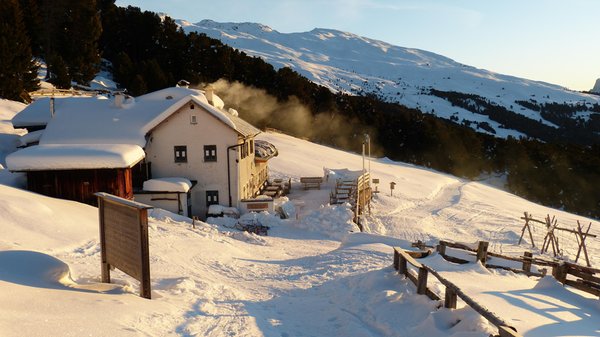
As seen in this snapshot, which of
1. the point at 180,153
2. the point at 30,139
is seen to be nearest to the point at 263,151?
the point at 180,153

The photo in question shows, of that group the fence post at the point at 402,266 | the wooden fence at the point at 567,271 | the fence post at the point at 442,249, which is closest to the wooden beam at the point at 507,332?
the fence post at the point at 402,266

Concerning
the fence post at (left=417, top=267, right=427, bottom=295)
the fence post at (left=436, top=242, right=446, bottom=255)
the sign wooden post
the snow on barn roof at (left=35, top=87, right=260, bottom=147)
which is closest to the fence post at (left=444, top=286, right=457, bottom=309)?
the fence post at (left=417, top=267, right=427, bottom=295)

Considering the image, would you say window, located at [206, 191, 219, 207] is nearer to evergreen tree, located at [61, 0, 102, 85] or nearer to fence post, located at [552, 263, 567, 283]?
fence post, located at [552, 263, 567, 283]

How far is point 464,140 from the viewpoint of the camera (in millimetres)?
74875

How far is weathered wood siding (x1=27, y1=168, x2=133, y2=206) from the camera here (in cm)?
2283

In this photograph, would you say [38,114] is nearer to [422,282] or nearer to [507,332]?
[422,282]

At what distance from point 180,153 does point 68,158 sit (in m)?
7.00

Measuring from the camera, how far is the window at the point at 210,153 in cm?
2886

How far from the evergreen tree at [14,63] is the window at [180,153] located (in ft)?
80.6

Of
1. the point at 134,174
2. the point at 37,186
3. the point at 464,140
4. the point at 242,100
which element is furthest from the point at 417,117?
the point at 37,186

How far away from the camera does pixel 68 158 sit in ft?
75.3

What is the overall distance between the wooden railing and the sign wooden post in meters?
5.72

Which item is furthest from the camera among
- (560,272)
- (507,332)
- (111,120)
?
(111,120)

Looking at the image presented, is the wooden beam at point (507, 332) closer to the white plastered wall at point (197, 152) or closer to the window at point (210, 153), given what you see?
the white plastered wall at point (197, 152)
